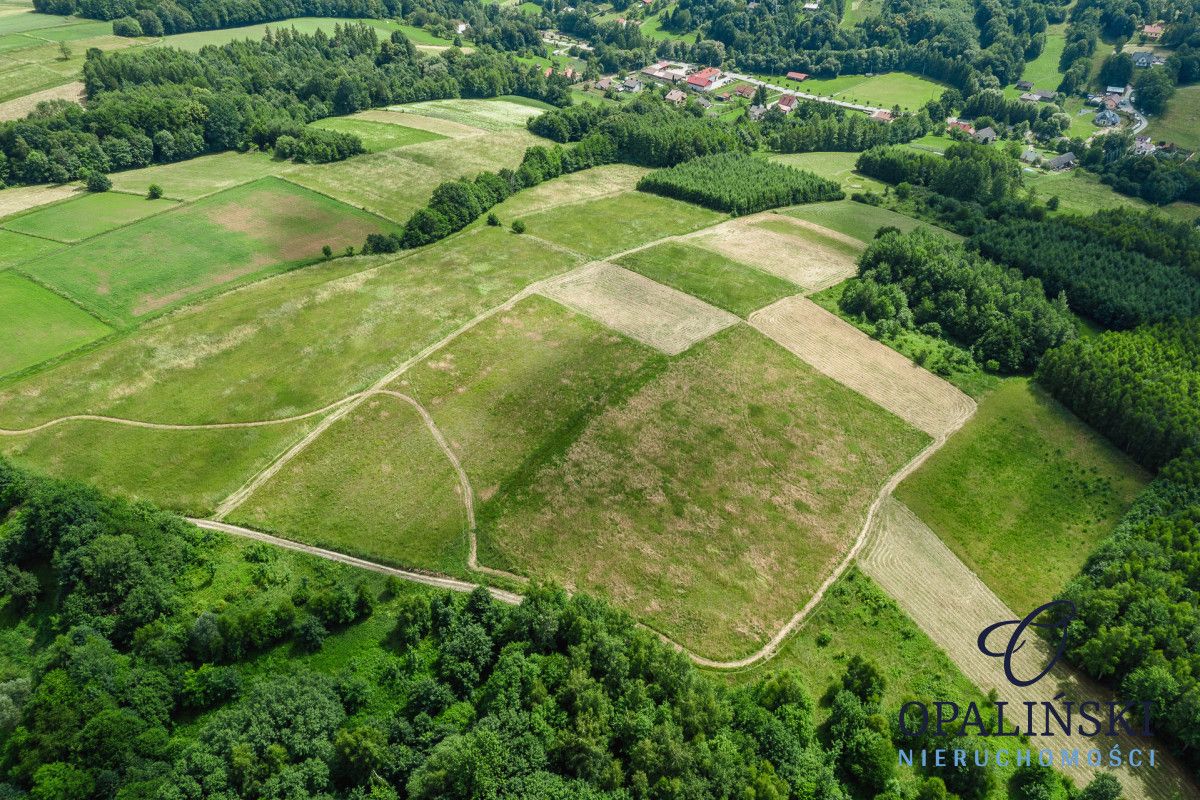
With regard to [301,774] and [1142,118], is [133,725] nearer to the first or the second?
[301,774]

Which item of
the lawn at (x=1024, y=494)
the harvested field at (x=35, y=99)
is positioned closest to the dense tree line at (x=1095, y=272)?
the lawn at (x=1024, y=494)

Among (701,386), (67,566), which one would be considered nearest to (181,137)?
(67,566)

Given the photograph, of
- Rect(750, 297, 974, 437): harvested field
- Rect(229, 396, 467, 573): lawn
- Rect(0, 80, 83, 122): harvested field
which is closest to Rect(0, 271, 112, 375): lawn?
Rect(229, 396, 467, 573): lawn

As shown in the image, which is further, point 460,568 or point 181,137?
point 181,137

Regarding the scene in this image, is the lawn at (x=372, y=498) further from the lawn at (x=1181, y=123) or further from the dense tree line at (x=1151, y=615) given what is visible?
the lawn at (x=1181, y=123)

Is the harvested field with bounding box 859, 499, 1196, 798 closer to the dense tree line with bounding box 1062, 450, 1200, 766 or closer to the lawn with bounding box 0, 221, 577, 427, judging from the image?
the dense tree line with bounding box 1062, 450, 1200, 766

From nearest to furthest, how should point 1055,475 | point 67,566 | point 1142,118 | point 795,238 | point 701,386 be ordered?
point 67,566 → point 1055,475 → point 701,386 → point 795,238 → point 1142,118

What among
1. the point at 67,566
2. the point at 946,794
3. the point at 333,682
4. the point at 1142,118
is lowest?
the point at 946,794
